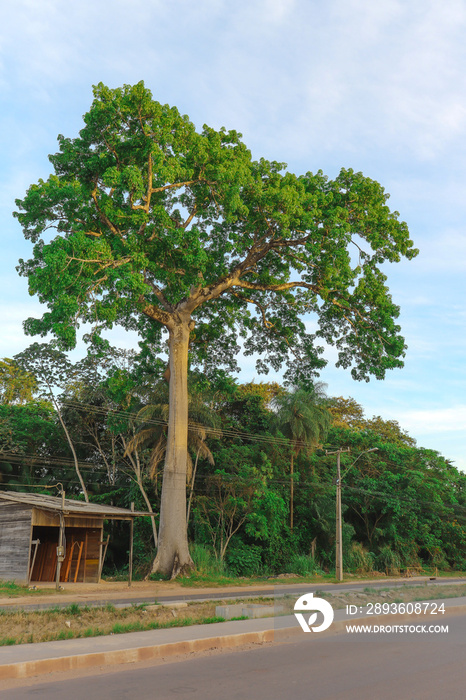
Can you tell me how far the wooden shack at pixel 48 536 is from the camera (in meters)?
23.6

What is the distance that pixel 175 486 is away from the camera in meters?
26.8

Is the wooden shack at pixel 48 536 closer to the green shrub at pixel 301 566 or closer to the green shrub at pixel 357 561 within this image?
the green shrub at pixel 301 566

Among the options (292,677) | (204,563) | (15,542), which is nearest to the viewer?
(292,677)

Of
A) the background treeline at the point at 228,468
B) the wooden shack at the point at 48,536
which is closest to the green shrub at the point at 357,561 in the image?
the background treeline at the point at 228,468

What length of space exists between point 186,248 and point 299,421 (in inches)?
780

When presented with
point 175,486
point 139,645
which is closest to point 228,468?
point 175,486

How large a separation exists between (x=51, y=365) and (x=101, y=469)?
8.02 m

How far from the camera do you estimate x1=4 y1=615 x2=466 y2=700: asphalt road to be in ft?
20.6

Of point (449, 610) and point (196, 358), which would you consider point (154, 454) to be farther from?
point (449, 610)

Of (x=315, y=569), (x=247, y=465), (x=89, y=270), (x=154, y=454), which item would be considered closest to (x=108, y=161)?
(x=89, y=270)

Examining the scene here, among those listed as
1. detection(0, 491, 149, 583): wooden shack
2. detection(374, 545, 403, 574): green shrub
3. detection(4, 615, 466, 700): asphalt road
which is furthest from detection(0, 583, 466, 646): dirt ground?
detection(374, 545, 403, 574): green shrub

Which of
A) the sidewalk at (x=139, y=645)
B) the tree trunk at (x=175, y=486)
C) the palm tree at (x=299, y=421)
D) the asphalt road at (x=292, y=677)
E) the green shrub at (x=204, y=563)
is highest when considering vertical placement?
the palm tree at (x=299, y=421)

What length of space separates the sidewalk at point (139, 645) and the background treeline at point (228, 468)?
18264 millimetres

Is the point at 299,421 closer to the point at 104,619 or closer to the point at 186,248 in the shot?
the point at 186,248
